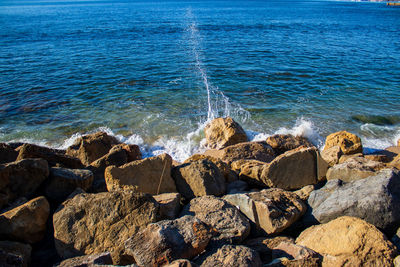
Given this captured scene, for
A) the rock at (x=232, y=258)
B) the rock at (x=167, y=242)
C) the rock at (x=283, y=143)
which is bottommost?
the rock at (x=283, y=143)

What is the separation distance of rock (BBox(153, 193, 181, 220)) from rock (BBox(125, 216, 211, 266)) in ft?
2.18

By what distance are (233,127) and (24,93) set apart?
11.5 m

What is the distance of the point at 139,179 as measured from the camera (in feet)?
17.6

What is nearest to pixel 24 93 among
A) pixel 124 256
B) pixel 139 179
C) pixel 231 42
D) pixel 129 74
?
pixel 129 74

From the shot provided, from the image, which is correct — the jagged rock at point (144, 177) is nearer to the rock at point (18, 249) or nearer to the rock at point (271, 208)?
the rock at point (271, 208)

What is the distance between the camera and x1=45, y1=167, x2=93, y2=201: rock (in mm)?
5078

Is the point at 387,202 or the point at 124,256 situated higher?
the point at 387,202

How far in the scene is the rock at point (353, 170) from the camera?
525 centimetres

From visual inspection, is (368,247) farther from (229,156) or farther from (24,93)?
(24,93)

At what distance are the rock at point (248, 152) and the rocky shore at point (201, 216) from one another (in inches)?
61.8

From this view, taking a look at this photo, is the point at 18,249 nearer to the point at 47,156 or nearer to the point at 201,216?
the point at 201,216

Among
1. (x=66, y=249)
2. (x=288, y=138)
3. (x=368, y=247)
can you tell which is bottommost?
(x=288, y=138)

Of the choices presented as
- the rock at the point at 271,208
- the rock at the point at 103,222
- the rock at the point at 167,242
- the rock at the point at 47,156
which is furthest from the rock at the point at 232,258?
the rock at the point at 47,156

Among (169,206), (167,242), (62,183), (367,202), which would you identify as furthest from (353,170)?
(62,183)
